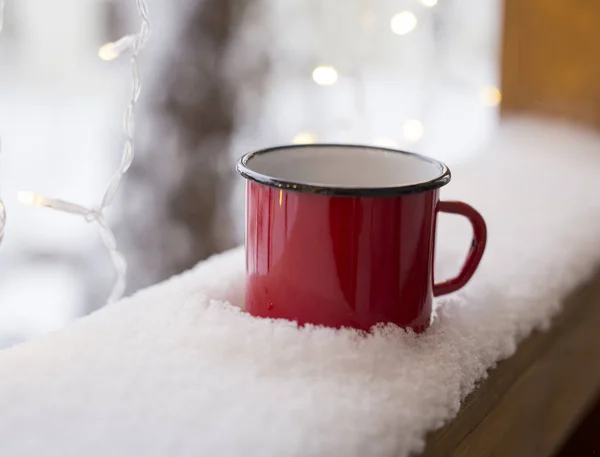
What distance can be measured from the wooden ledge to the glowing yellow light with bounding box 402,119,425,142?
0.48 meters

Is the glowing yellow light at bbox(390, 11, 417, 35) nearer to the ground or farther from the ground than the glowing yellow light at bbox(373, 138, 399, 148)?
farther from the ground

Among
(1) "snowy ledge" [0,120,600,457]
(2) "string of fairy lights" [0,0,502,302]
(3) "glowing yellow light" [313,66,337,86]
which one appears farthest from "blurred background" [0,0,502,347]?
(1) "snowy ledge" [0,120,600,457]

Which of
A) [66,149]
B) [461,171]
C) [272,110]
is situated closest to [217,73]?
[272,110]

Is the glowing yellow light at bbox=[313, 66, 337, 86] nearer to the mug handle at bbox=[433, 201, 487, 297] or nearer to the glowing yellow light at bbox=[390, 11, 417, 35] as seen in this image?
the glowing yellow light at bbox=[390, 11, 417, 35]

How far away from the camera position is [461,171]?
89 centimetres

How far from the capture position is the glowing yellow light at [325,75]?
91cm

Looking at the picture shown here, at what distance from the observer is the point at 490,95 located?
1.10 meters

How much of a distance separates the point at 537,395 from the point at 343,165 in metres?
0.23

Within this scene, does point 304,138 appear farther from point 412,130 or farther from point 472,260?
point 472,260

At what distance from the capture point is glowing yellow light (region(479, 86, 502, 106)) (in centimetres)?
105

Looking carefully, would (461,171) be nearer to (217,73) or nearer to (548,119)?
(548,119)

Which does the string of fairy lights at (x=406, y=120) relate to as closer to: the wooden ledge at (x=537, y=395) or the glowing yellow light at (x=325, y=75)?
the glowing yellow light at (x=325, y=75)

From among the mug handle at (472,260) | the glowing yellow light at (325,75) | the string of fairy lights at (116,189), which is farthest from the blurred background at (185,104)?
the mug handle at (472,260)

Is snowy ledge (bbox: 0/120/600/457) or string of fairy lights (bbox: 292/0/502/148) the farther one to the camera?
string of fairy lights (bbox: 292/0/502/148)
